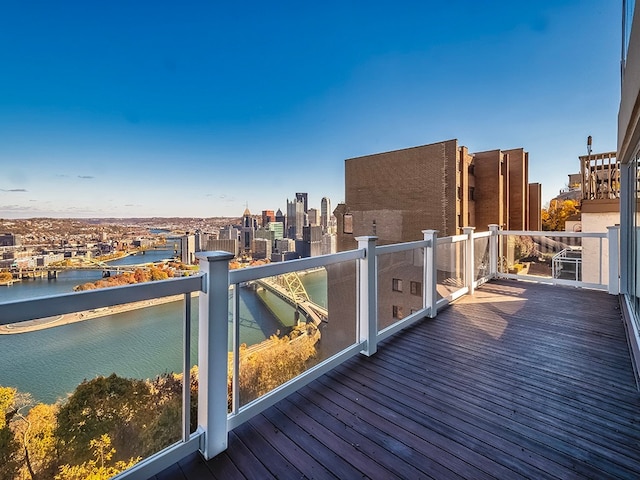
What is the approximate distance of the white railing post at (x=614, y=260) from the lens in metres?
5.22

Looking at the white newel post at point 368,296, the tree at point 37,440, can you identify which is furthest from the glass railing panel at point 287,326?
the tree at point 37,440

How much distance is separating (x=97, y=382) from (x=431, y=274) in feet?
12.8

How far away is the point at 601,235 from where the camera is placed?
5609 millimetres

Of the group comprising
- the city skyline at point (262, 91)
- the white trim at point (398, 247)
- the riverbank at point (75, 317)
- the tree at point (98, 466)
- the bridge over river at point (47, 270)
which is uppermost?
the city skyline at point (262, 91)

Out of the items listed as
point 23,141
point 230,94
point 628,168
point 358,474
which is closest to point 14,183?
point 23,141

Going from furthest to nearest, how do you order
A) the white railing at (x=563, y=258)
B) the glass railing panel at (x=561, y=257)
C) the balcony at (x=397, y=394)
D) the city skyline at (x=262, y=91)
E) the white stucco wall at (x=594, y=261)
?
the city skyline at (x=262, y=91)
the glass railing panel at (x=561, y=257)
the white stucco wall at (x=594, y=261)
the white railing at (x=563, y=258)
the balcony at (x=397, y=394)

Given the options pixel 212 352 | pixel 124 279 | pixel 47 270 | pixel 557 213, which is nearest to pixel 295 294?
pixel 212 352

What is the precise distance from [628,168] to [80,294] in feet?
Answer: 23.2

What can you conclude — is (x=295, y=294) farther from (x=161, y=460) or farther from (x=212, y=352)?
(x=161, y=460)

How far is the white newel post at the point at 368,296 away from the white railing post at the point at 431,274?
147cm

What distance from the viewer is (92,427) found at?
144 centimetres

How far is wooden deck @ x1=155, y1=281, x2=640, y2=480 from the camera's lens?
5.49ft

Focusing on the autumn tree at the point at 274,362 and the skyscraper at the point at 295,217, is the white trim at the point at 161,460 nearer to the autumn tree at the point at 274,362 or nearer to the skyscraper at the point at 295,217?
the autumn tree at the point at 274,362

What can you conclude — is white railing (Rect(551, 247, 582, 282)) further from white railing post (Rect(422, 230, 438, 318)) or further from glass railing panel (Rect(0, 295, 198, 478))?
glass railing panel (Rect(0, 295, 198, 478))
